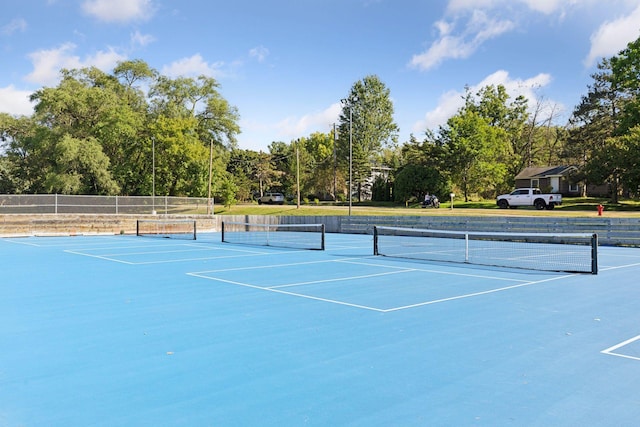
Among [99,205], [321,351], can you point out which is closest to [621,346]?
[321,351]

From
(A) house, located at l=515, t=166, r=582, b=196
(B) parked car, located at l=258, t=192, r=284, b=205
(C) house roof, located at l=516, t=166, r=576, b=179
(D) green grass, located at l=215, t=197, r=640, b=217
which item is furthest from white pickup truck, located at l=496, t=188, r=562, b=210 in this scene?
(B) parked car, located at l=258, t=192, r=284, b=205

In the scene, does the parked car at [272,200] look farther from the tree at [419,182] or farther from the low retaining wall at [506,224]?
the low retaining wall at [506,224]

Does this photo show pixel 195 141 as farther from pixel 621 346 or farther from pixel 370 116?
pixel 621 346

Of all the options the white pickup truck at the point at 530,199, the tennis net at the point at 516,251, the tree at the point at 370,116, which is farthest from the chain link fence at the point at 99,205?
the tree at the point at 370,116

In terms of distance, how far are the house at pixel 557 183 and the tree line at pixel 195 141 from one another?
3226 millimetres

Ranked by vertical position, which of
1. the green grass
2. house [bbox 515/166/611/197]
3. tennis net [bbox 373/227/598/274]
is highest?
house [bbox 515/166/611/197]

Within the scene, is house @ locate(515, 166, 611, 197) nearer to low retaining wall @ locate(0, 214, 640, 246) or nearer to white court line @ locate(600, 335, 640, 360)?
low retaining wall @ locate(0, 214, 640, 246)

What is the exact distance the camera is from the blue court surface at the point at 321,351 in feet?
15.0

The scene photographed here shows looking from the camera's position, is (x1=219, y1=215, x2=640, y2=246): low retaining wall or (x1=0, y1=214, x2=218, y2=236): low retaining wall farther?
(x1=0, y1=214, x2=218, y2=236): low retaining wall

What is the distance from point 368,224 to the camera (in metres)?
33.0

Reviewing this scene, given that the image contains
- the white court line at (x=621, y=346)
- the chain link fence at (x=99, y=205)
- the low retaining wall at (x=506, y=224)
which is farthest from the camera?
the chain link fence at (x=99, y=205)

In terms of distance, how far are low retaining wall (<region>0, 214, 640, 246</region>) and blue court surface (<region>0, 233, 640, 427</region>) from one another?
1236cm

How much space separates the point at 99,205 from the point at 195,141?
20266 millimetres

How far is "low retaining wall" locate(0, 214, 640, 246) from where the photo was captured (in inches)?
944
